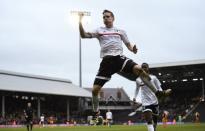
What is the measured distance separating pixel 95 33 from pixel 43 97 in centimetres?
6688

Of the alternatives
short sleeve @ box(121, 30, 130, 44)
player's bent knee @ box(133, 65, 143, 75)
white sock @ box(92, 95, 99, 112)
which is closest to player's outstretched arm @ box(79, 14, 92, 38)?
short sleeve @ box(121, 30, 130, 44)

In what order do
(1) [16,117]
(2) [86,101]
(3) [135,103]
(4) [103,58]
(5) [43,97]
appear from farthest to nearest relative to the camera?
1. (2) [86,101]
2. (5) [43,97]
3. (1) [16,117]
4. (3) [135,103]
5. (4) [103,58]

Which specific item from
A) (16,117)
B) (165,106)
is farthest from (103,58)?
(165,106)

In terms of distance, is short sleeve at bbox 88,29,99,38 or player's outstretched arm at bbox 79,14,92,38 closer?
player's outstretched arm at bbox 79,14,92,38

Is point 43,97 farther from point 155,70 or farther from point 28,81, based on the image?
point 155,70

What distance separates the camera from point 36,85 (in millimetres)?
70125

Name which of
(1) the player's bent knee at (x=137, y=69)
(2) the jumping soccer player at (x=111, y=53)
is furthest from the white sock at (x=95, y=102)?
(1) the player's bent knee at (x=137, y=69)

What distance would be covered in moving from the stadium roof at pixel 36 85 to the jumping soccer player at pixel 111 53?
49153mm

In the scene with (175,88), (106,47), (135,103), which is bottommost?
(135,103)

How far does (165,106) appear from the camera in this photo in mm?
76625

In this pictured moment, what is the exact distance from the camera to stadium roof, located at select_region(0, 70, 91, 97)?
211 ft

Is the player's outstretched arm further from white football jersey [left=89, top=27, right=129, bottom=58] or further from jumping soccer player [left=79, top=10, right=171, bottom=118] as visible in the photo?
white football jersey [left=89, top=27, right=129, bottom=58]

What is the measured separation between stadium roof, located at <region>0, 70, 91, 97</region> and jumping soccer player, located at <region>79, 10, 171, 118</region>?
49.2 m

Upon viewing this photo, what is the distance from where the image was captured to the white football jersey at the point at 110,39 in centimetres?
1202
